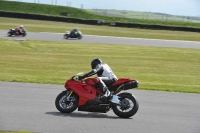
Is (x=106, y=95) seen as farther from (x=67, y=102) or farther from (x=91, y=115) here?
(x=67, y=102)

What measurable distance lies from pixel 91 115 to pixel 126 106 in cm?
89

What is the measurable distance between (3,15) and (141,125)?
5428cm

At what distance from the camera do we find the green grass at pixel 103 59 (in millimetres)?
21078

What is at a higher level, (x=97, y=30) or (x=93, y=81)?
(x=93, y=81)

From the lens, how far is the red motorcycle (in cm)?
1082

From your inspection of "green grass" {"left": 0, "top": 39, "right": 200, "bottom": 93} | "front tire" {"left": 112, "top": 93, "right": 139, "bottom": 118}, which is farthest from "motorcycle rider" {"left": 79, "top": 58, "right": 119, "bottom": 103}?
"green grass" {"left": 0, "top": 39, "right": 200, "bottom": 93}

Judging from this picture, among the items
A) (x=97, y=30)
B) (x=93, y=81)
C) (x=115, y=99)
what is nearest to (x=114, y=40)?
(x=97, y=30)

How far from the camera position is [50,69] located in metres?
25.5

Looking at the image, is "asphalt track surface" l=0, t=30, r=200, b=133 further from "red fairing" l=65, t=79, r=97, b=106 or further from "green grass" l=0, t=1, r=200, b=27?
"green grass" l=0, t=1, r=200, b=27

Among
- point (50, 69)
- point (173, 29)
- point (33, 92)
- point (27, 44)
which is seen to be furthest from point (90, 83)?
point (173, 29)

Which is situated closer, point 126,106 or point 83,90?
Result: point 126,106

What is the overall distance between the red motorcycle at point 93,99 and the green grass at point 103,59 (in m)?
6.74

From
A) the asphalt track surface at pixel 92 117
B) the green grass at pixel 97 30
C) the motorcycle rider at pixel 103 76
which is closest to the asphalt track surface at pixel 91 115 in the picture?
the asphalt track surface at pixel 92 117

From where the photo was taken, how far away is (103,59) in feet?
103
